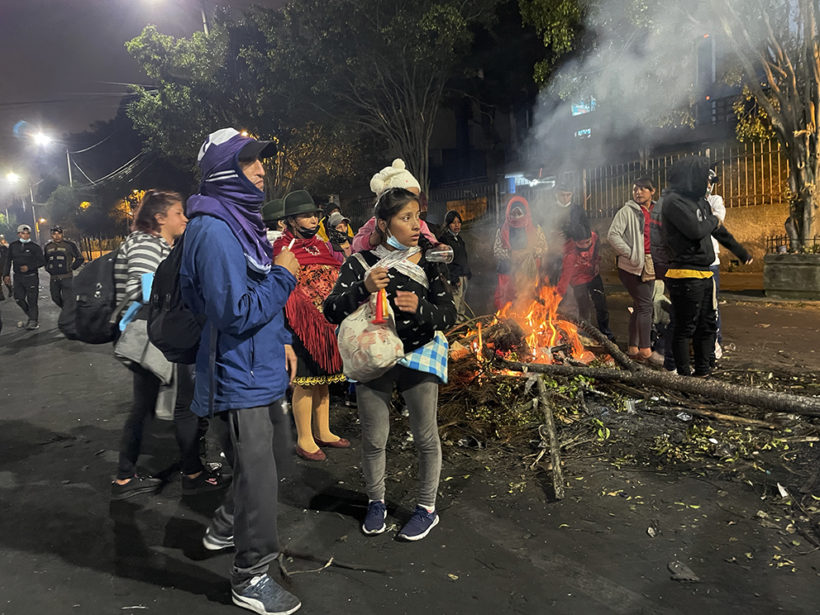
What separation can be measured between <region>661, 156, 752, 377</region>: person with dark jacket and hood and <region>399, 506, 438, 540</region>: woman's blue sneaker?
3.03 meters

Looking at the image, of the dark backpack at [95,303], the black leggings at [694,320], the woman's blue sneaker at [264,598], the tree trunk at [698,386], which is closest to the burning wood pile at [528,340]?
the tree trunk at [698,386]

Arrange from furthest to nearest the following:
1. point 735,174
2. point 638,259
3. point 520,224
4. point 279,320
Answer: point 735,174, point 520,224, point 638,259, point 279,320

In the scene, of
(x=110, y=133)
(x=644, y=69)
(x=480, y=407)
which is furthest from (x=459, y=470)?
(x=110, y=133)

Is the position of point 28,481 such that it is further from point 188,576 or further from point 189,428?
point 188,576

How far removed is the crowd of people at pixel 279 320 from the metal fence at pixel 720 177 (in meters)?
10.4

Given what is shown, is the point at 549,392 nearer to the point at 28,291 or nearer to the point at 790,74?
the point at 790,74

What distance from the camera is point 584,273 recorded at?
776 centimetres

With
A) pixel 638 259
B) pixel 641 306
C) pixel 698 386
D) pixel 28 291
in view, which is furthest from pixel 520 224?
pixel 28 291

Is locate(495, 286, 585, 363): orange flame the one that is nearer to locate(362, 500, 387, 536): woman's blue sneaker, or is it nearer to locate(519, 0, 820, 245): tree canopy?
locate(362, 500, 387, 536): woman's blue sneaker

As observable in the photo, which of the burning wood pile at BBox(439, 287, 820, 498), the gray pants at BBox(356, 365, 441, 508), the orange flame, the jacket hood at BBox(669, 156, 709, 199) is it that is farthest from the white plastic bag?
the jacket hood at BBox(669, 156, 709, 199)

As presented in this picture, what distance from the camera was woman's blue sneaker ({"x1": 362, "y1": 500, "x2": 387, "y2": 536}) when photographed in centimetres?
339

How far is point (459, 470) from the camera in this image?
4.25 metres

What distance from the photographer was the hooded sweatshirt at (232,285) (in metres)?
2.48

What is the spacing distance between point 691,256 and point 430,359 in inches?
120
